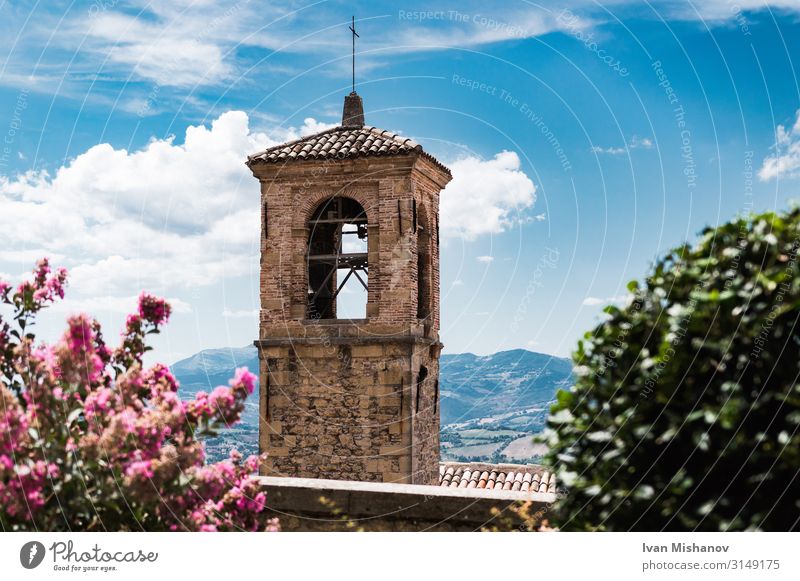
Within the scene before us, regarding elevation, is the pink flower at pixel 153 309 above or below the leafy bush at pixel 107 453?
above

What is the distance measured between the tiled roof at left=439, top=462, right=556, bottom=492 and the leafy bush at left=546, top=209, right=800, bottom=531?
14381 millimetres

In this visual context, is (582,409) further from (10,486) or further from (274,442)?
(274,442)

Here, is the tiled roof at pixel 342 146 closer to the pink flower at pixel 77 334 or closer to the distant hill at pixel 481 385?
the distant hill at pixel 481 385

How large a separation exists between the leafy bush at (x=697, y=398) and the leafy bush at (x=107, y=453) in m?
2.14

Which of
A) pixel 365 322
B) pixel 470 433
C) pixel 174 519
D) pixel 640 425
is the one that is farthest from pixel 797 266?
pixel 470 433

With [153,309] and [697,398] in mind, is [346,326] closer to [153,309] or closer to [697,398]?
[153,309]

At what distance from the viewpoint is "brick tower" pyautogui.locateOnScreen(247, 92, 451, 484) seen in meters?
16.6

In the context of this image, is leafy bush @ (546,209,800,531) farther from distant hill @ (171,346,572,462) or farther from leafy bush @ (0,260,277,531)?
distant hill @ (171,346,572,462)

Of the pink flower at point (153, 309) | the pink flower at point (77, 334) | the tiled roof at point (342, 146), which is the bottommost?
the pink flower at point (77, 334)

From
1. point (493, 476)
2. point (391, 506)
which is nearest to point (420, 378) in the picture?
point (493, 476)

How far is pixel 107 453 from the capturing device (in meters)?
5.28

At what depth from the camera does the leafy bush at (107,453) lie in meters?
5.27

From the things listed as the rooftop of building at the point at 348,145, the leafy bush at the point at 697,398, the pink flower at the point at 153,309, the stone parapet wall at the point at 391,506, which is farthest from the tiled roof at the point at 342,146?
the leafy bush at the point at 697,398

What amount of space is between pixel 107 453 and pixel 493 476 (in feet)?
52.7
